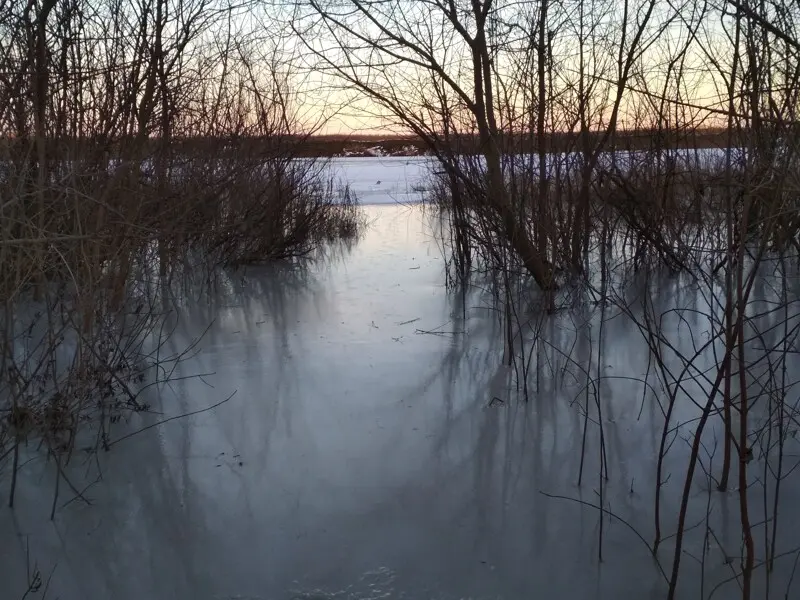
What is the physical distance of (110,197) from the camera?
3.31 metres

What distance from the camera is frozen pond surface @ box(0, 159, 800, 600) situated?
6.07 feet

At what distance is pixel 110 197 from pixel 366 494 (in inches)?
78.4

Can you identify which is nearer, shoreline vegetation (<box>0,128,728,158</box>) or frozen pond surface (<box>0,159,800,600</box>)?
frozen pond surface (<box>0,159,800,600</box>)

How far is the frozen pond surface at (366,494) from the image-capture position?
1851mm

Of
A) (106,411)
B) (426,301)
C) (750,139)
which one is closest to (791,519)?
(750,139)

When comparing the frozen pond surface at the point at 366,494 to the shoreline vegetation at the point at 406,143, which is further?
the shoreline vegetation at the point at 406,143

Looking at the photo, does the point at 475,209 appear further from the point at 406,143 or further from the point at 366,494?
the point at 366,494

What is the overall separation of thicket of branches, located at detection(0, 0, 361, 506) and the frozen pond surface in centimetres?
29

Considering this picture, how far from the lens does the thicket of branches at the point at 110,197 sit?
7.57 feet

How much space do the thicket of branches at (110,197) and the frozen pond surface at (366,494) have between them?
0.29 meters

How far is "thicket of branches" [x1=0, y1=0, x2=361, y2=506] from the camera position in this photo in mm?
2309

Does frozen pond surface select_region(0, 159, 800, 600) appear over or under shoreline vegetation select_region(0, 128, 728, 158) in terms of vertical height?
under

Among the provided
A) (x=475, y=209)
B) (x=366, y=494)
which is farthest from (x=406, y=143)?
(x=366, y=494)

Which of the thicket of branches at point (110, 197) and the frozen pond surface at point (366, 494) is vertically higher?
the thicket of branches at point (110, 197)
